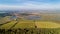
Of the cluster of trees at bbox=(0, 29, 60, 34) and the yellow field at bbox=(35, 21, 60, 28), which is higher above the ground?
the yellow field at bbox=(35, 21, 60, 28)

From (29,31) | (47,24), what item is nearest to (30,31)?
(29,31)

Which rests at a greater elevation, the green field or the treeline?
the green field

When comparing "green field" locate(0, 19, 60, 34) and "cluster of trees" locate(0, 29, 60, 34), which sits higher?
"green field" locate(0, 19, 60, 34)

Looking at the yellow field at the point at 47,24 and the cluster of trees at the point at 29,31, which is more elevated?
the yellow field at the point at 47,24

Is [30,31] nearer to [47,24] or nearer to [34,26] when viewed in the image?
[34,26]

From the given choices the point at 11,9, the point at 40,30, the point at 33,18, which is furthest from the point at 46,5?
the point at 11,9

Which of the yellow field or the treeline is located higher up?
the yellow field

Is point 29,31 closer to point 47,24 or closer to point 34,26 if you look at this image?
point 34,26

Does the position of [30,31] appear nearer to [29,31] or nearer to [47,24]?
[29,31]

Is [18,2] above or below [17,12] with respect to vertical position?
above

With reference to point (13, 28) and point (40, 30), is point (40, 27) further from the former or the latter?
point (13, 28)

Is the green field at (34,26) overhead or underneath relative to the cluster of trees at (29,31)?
overhead
